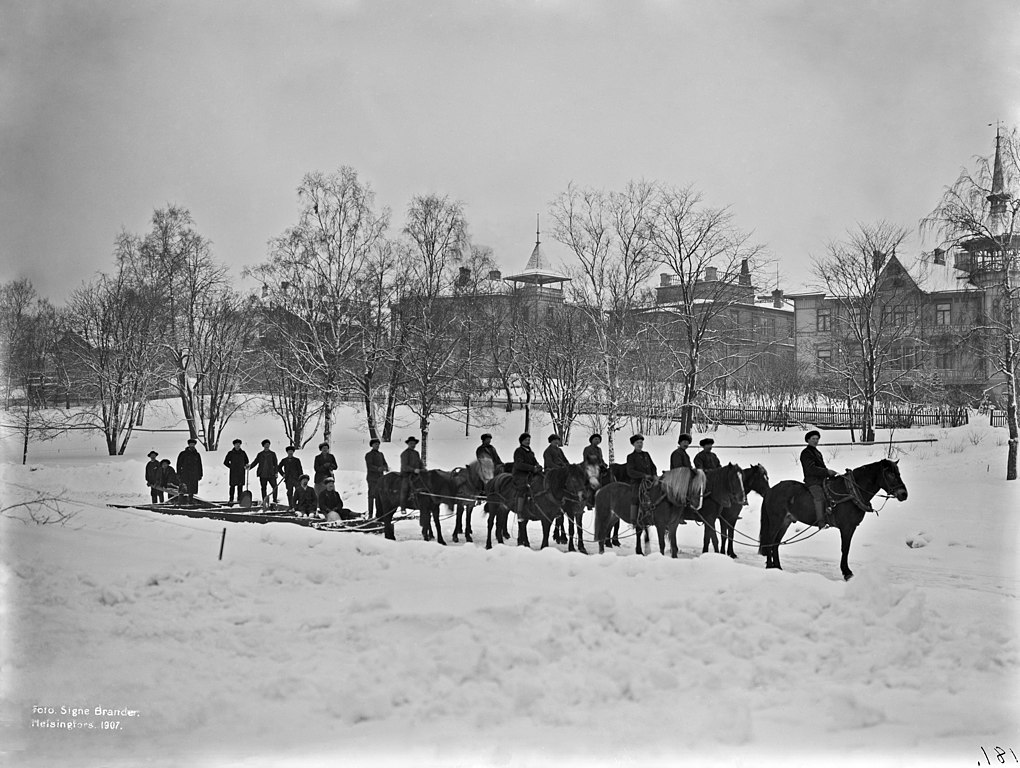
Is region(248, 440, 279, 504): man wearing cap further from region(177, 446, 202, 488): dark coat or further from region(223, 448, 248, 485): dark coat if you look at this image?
region(177, 446, 202, 488): dark coat

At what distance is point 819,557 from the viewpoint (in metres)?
12.6

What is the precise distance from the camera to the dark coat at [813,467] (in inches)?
433

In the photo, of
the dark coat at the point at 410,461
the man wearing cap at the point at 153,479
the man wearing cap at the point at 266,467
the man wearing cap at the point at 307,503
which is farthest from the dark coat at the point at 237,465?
the dark coat at the point at 410,461

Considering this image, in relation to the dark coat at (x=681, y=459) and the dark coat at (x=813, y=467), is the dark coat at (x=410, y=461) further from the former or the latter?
the dark coat at (x=813, y=467)

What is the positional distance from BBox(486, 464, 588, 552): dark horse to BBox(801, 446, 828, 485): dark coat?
331 cm

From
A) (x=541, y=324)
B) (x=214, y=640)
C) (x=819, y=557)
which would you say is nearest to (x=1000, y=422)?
(x=541, y=324)

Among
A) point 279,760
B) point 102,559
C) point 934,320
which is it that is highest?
point 934,320

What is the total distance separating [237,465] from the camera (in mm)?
18547

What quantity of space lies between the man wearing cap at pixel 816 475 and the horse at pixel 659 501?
1.44 meters

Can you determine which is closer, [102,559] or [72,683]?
[72,683]

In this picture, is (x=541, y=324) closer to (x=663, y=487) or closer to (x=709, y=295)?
(x=709, y=295)

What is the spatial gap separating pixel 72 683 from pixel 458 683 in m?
2.74

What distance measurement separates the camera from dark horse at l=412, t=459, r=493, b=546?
531 inches

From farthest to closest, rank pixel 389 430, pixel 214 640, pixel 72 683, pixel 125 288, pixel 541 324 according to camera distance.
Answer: pixel 541 324 → pixel 389 430 → pixel 125 288 → pixel 214 640 → pixel 72 683
